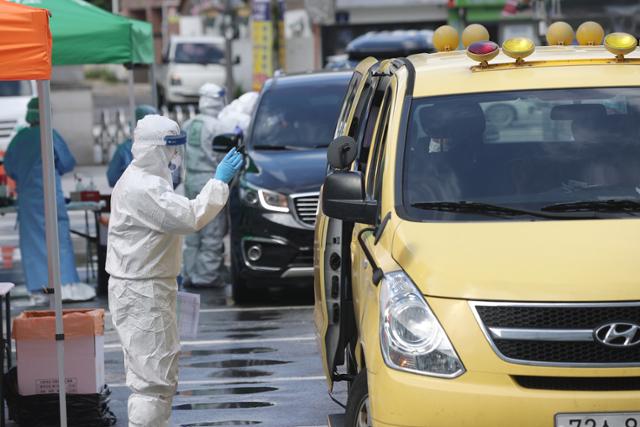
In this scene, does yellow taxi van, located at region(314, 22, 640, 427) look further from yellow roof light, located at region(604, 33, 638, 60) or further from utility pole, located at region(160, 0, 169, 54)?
utility pole, located at region(160, 0, 169, 54)

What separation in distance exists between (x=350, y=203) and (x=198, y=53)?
3927cm

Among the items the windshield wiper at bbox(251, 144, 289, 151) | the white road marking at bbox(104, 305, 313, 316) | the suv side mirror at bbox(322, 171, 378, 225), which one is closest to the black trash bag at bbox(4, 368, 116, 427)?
the suv side mirror at bbox(322, 171, 378, 225)

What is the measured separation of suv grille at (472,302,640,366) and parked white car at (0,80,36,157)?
20.2m

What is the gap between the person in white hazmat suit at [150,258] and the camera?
23.1 feet

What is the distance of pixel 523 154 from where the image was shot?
253 inches

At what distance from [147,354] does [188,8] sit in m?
61.1

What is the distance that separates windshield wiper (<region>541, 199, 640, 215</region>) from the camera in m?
6.05

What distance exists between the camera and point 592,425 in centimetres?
530

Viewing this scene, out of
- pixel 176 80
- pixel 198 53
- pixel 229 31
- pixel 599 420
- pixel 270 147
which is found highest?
pixel 599 420

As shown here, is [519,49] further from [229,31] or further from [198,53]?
[198,53]

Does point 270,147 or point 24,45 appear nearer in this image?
point 24,45

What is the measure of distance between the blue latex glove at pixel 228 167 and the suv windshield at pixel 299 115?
617 cm

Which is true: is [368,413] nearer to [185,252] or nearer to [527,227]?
[527,227]

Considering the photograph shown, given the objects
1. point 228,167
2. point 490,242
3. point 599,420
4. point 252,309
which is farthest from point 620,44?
point 252,309
